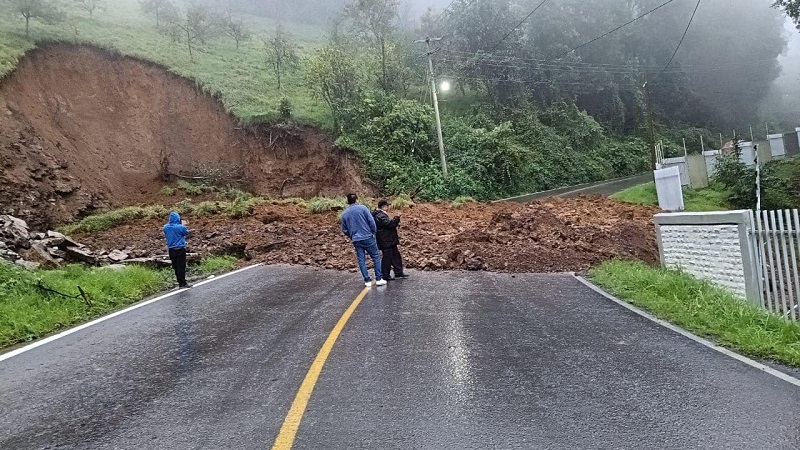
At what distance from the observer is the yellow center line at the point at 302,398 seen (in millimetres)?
3951

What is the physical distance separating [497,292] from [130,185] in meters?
21.9

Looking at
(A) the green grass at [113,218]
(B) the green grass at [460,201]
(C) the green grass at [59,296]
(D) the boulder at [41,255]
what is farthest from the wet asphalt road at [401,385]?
(B) the green grass at [460,201]

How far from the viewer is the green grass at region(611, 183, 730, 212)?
27.4m

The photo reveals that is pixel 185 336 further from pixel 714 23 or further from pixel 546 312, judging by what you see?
pixel 714 23

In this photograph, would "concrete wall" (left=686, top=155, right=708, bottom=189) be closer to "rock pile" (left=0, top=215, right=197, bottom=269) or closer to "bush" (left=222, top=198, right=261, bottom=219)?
"bush" (left=222, top=198, right=261, bottom=219)

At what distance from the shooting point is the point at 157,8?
45125 mm

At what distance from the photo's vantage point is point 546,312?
8133 millimetres

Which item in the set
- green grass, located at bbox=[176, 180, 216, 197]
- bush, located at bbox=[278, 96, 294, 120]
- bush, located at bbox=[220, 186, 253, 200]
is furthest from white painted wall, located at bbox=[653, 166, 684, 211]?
green grass, located at bbox=[176, 180, 216, 197]

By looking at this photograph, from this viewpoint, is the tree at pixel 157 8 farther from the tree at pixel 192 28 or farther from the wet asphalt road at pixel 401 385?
the wet asphalt road at pixel 401 385

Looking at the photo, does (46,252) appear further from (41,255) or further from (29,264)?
(29,264)

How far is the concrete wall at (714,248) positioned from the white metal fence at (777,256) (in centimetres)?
9

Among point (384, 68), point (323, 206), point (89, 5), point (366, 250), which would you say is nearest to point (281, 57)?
point (384, 68)

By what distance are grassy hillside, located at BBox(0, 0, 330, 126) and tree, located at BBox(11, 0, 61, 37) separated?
31 cm

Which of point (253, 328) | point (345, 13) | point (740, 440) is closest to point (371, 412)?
point (740, 440)
